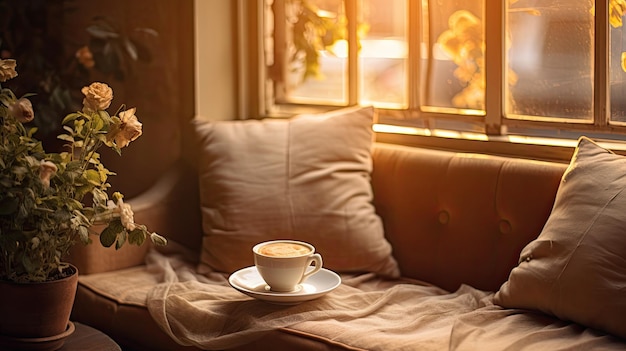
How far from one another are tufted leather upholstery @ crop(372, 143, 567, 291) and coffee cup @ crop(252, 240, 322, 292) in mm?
454

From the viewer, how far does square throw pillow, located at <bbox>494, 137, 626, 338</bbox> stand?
5.99 ft

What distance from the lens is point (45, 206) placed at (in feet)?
5.96

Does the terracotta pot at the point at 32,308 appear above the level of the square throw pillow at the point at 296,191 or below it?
below

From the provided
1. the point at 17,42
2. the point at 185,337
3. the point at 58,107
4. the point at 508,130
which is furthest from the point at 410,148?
the point at 17,42

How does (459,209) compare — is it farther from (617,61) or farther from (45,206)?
(45,206)

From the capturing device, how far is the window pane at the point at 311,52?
2920 millimetres

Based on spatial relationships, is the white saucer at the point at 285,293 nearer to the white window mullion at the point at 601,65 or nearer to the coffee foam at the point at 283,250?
the coffee foam at the point at 283,250

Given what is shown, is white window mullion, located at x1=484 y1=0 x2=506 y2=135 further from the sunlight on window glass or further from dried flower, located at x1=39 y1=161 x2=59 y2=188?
dried flower, located at x1=39 y1=161 x2=59 y2=188

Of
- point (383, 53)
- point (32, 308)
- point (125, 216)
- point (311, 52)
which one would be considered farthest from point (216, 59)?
point (32, 308)

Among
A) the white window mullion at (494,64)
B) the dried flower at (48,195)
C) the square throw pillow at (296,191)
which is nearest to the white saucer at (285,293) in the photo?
the square throw pillow at (296,191)

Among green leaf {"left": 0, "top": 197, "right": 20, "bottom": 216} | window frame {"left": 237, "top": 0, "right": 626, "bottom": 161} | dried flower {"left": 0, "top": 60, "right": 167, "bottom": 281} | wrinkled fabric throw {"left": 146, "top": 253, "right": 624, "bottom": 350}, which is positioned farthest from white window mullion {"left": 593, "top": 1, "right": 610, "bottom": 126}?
green leaf {"left": 0, "top": 197, "right": 20, "bottom": 216}

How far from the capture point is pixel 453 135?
2.55 m

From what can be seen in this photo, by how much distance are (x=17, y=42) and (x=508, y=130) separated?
5.82 feet

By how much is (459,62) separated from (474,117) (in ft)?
0.58
